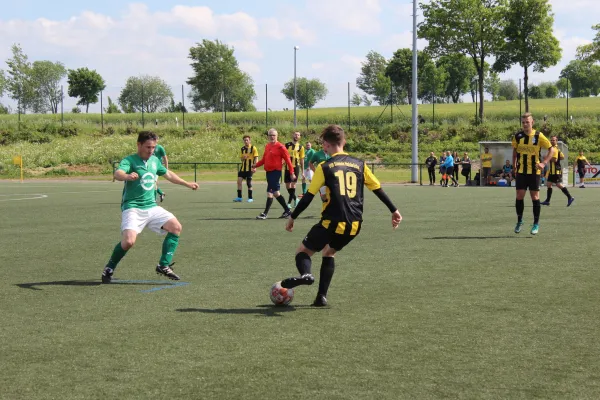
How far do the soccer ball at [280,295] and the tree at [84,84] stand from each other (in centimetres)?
9766

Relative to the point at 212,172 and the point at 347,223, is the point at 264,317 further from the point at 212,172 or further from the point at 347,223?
the point at 212,172

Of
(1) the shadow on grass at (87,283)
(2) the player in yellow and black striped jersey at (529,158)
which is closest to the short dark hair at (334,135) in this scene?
(1) the shadow on grass at (87,283)

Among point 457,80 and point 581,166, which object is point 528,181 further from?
point 457,80

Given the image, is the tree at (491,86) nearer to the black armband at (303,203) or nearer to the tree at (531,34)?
the tree at (531,34)

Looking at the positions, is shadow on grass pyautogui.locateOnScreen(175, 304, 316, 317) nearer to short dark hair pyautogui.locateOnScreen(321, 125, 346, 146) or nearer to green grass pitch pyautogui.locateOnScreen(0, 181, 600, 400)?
green grass pitch pyautogui.locateOnScreen(0, 181, 600, 400)

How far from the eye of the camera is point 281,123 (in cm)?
6944

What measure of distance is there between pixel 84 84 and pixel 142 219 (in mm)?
100647

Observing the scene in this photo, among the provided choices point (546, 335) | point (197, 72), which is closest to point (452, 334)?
point (546, 335)

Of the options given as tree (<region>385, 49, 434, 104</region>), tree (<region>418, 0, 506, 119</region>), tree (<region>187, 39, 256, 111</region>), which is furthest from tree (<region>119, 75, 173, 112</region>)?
tree (<region>418, 0, 506, 119</region>)

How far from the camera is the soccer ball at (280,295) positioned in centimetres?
718

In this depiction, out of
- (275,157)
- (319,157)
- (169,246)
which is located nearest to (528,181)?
(319,157)

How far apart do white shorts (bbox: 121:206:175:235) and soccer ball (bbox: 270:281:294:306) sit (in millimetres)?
2189

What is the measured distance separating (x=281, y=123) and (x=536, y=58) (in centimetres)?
2258

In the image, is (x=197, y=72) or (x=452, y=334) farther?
(x=197, y=72)
